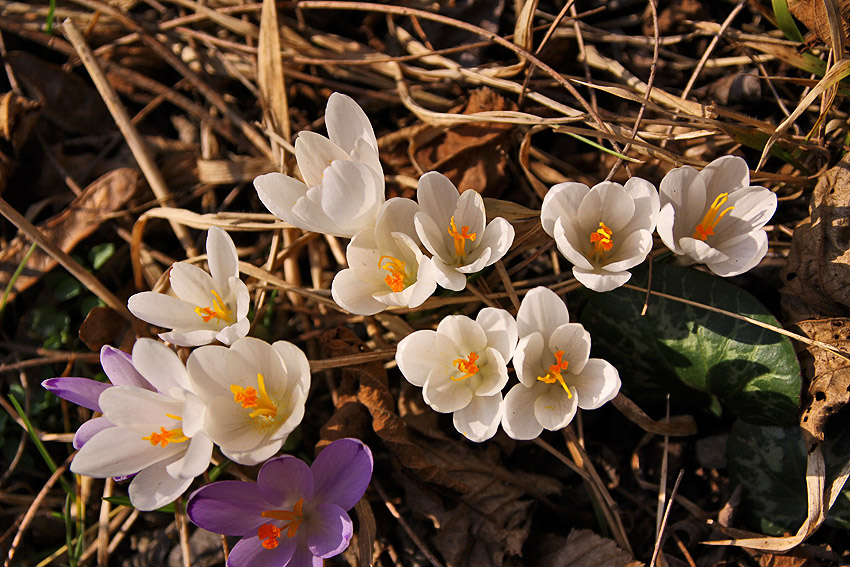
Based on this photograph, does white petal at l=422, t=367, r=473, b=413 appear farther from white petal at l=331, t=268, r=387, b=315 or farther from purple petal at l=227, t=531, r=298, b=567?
purple petal at l=227, t=531, r=298, b=567

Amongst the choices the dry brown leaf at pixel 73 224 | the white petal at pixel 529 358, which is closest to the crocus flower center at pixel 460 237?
the white petal at pixel 529 358

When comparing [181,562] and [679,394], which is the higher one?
[679,394]

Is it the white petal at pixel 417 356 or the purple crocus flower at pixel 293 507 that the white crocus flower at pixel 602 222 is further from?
the purple crocus flower at pixel 293 507

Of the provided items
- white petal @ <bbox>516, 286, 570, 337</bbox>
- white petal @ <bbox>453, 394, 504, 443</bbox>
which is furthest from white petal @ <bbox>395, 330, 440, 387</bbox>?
white petal @ <bbox>516, 286, 570, 337</bbox>

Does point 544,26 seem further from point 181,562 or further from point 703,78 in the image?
point 181,562

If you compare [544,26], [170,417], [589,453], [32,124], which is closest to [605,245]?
[589,453]

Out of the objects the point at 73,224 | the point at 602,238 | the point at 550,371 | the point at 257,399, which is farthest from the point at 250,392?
the point at 73,224
